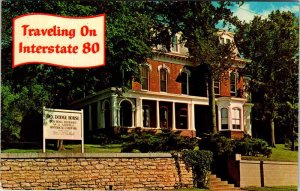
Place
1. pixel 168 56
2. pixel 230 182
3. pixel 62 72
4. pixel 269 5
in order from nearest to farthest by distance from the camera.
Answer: pixel 269 5 < pixel 62 72 < pixel 168 56 < pixel 230 182

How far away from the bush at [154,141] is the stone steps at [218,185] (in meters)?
1.30

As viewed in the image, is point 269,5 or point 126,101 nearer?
point 269,5

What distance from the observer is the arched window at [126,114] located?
14.3m

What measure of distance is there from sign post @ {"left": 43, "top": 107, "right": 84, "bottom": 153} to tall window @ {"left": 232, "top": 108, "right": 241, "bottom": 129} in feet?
11.4

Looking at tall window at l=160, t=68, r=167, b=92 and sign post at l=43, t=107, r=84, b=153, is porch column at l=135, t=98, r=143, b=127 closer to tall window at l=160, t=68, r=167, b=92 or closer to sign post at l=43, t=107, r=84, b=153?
tall window at l=160, t=68, r=167, b=92

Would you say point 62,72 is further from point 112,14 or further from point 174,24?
point 174,24

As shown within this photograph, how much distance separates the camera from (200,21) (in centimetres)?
1545

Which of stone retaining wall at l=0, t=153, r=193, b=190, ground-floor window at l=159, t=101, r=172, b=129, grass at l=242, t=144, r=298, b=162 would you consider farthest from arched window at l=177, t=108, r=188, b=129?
grass at l=242, t=144, r=298, b=162

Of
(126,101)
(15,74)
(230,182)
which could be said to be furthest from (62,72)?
(230,182)

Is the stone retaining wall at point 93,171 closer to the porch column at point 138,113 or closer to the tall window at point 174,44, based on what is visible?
the porch column at point 138,113

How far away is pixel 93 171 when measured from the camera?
14.3m

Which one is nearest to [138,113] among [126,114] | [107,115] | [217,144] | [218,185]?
[126,114]

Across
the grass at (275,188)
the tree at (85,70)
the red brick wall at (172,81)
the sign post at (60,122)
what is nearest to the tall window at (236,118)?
the red brick wall at (172,81)

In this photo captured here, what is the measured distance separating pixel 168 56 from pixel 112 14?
2758 mm
